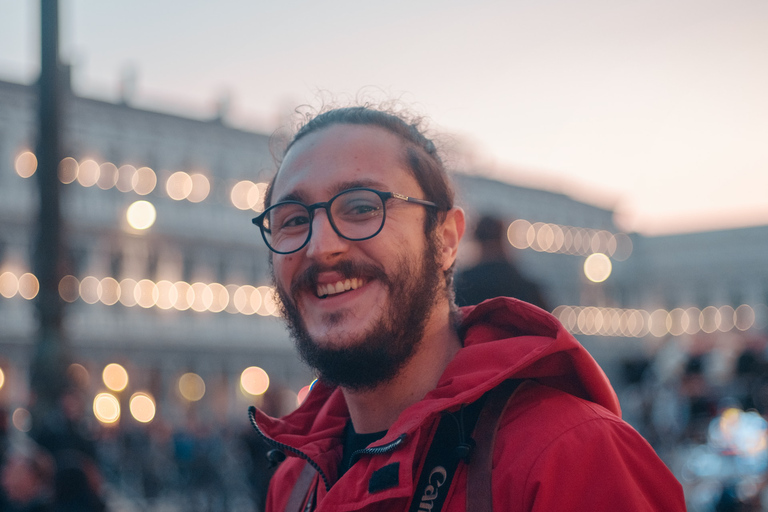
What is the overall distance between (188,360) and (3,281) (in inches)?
376

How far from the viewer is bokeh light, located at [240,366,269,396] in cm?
4250

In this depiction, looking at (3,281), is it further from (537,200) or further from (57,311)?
(537,200)

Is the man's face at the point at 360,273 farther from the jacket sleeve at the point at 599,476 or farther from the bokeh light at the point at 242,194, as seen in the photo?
the bokeh light at the point at 242,194

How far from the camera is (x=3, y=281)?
35188mm

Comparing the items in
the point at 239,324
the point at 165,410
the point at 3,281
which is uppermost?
the point at 3,281

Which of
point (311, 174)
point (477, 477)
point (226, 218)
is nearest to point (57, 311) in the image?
point (311, 174)

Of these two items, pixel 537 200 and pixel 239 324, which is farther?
pixel 537 200

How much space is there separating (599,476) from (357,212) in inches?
34.2

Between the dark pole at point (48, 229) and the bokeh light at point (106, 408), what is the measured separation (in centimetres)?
2923

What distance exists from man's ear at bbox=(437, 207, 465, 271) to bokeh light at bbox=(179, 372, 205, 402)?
39.3 metres

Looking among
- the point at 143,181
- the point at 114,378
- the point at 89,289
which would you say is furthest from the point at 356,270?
the point at 143,181

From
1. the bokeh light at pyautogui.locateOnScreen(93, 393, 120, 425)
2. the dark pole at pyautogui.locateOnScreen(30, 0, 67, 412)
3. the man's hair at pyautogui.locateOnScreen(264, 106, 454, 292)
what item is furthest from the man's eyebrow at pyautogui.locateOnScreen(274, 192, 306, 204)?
the bokeh light at pyautogui.locateOnScreen(93, 393, 120, 425)

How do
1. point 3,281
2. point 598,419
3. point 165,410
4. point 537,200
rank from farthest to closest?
point 537,200 < point 165,410 < point 3,281 < point 598,419

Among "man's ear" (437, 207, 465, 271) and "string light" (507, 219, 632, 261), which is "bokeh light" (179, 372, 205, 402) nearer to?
"string light" (507, 219, 632, 261)
